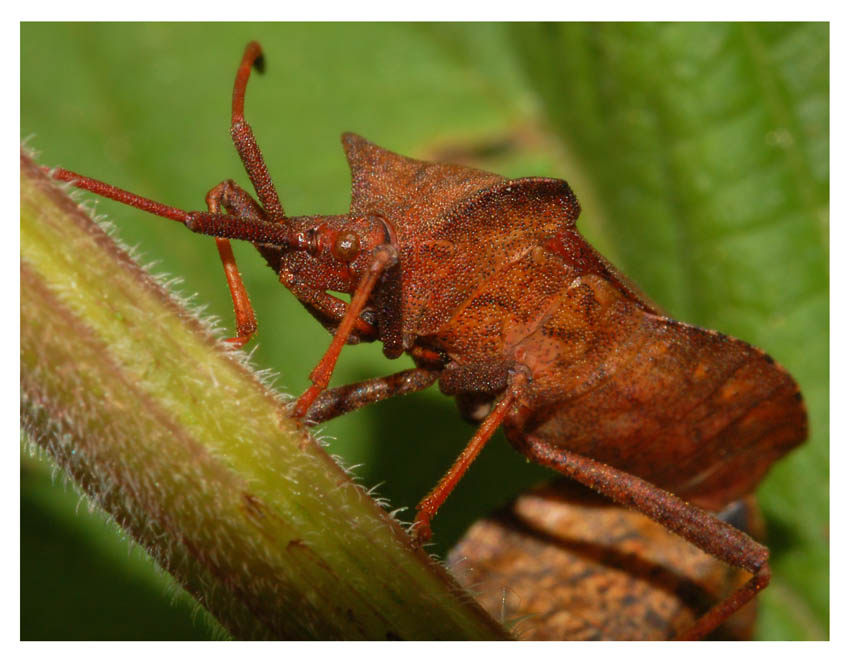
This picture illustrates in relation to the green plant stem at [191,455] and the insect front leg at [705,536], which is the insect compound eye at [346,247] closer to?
the green plant stem at [191,455]

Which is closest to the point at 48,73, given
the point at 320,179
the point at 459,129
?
the point at 320,179

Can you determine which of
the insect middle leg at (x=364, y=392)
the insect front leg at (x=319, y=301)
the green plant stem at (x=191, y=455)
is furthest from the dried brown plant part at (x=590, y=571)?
the green plant stem at (x=191, y=455)

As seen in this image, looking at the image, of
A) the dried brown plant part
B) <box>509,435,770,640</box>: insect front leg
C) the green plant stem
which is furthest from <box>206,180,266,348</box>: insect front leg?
<box>509,435,770,640</box>: insect front leg

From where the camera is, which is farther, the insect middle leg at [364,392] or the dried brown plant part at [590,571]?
the dried brown plant part at [590,571]

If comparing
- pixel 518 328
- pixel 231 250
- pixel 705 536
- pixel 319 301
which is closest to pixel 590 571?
pixel 705 536

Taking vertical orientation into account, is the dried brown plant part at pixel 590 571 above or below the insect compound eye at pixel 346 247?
below

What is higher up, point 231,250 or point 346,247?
point 346,247

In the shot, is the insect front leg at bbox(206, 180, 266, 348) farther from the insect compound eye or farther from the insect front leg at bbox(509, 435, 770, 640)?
the insect front leg at bbox(509, 435, 770, 640)

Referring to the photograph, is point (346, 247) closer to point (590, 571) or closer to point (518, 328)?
point (518, 328)
